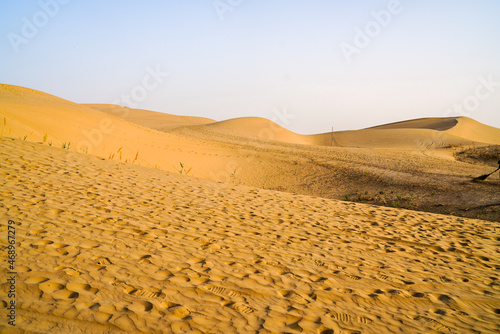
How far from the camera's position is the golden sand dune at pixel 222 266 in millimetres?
2775

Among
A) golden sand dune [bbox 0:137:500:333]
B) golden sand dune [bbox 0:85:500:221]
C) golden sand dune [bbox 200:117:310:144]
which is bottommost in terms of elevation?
golden sand dune [bbox 0:137:500:333]

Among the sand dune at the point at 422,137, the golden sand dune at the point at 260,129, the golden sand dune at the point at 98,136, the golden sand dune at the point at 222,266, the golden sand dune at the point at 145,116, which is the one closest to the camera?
the golden sand dune at the point at 222,266

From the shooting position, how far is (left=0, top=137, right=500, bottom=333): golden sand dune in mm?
2775

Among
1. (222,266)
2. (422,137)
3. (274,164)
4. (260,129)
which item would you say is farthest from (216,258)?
(260,129)

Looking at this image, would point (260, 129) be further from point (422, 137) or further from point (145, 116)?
point (145, 116)

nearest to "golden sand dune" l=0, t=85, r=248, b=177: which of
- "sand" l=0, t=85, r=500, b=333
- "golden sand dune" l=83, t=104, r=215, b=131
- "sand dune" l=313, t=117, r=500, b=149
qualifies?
"sand" l=0, t=85, r=500, b=333

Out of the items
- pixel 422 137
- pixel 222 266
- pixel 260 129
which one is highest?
pixel 422 137

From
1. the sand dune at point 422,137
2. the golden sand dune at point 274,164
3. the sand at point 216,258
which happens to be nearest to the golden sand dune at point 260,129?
the sand dune at point 422,137

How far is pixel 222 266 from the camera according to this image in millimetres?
3746

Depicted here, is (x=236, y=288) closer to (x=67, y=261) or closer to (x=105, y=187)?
(x=67, y=261)

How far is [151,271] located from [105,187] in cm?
372

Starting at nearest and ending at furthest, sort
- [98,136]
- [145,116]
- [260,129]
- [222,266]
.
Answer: [222,266] < [98,136] < [260,129] < [145,116]

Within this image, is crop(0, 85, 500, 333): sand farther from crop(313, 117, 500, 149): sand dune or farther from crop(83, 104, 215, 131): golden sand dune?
crop(83, 104, 215, 131): golden sand dune

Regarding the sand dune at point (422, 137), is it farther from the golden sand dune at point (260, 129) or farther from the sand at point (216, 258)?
the sand at point (216, 258)
